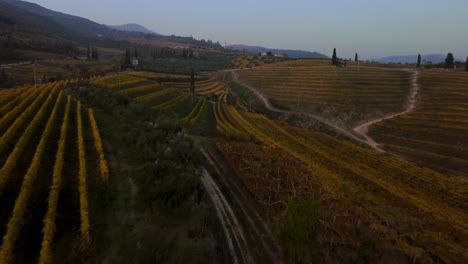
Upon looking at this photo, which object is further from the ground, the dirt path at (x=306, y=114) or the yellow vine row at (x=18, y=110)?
the yellow vine row at (x=18, y=110)

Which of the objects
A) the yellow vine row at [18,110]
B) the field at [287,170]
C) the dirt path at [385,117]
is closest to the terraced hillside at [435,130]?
the field at [287,170]

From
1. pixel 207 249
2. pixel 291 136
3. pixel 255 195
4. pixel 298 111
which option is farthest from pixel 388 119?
pixel 207 249

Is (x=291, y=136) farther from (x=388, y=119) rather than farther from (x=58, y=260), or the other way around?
(x=58, y=260)

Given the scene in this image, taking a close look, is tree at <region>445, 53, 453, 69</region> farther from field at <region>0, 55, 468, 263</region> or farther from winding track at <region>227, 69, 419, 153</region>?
field at <region>0, 55, 468, 263</region>

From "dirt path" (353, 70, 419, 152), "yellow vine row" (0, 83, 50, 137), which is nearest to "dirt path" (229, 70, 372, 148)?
"dirt path" (353, 70, 419, 152)

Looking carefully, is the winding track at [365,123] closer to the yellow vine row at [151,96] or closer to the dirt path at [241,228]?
the yellow vine row at [151,96]

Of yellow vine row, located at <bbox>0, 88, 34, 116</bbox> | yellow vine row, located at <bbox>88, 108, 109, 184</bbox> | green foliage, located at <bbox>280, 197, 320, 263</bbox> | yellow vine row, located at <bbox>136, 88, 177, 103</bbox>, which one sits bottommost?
green foliage, located at <bbox>280, 197, 320, 263</bbox>

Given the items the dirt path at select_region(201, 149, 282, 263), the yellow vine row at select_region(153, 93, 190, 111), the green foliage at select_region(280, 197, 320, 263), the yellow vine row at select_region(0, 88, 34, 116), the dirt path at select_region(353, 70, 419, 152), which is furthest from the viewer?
the dirt path at select_region(353, 70, 419, 152)
